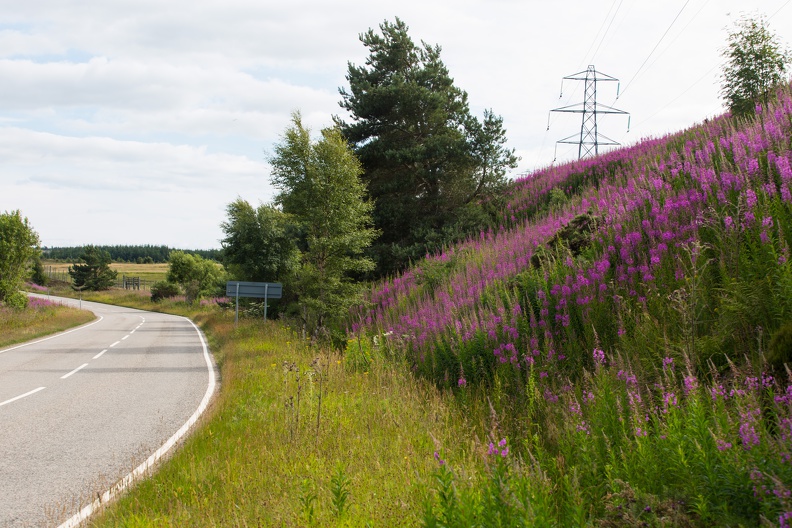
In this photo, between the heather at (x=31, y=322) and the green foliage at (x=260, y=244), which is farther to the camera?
the green foliage at (x=260, y=244)

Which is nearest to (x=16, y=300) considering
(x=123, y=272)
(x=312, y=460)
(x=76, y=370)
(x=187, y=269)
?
(x=76, y=370)

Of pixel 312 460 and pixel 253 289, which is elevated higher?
pixel 253 289

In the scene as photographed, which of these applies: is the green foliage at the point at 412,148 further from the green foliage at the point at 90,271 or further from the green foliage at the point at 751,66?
the green foliage at the point at 90,271

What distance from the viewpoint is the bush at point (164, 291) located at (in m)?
70.8

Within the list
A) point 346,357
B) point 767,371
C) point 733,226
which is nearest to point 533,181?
point 346,357

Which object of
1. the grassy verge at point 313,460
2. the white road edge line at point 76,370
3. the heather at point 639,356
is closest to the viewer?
the heather at point 639,356

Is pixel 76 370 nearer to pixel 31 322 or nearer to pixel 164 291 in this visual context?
pixel 31 322

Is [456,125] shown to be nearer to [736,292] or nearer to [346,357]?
[346,357]

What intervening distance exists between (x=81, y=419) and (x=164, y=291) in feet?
216

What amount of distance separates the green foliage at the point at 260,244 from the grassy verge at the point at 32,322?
9.87m

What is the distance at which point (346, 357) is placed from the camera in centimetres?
1207

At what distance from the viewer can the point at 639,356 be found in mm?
5617

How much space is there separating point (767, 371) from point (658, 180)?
4843 millimetres

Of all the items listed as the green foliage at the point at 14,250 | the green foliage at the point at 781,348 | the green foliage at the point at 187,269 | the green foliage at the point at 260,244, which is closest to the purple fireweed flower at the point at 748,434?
the green foliage at the point at 781,348
